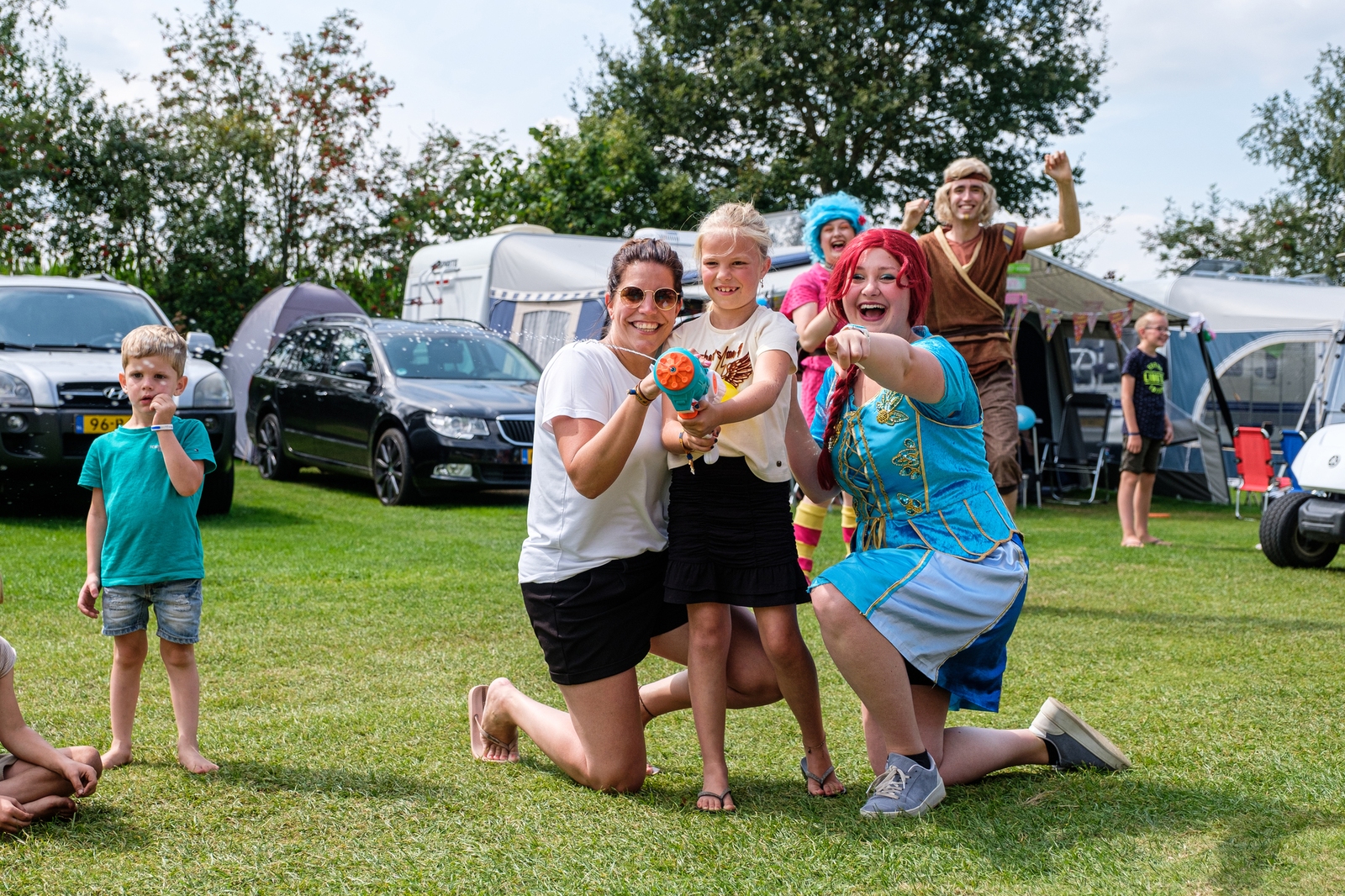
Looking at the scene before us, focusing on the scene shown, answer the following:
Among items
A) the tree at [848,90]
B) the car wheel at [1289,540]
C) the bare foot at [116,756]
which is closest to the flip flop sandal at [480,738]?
the bare foot at [116,756]

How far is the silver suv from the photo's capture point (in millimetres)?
8422

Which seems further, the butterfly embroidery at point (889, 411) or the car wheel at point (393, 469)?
the car wheel at point (393, 469)

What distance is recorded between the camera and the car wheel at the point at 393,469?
411 inches

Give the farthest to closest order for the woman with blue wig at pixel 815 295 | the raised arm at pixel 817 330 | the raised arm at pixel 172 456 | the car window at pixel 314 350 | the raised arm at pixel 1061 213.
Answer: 1. the car window at pixel 314 350
2. the woman with blue wig at pixel 815 295
3. the raised arm at pixel 1061 213
4. the raised arm at pixel 817 330
5. the raised arm at pixel 172 456

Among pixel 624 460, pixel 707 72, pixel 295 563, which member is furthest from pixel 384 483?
pixel 707 72

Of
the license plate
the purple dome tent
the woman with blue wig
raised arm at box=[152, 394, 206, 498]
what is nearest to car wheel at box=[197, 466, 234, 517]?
the license plate

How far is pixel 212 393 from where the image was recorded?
906 centimetres

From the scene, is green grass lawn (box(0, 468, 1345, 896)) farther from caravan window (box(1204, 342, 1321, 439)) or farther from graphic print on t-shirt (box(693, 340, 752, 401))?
caravan window (box(1204, 342, 1321, 439))

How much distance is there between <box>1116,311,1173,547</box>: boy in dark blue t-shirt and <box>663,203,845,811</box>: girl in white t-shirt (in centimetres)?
652

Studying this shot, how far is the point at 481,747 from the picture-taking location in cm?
365

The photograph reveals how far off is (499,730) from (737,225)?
5.35ft

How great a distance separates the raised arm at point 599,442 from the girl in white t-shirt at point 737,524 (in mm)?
167

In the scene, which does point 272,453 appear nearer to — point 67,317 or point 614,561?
point 67,317

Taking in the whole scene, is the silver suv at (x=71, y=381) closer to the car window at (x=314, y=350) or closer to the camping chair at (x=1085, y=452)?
the car window at (x=314, y=350)
